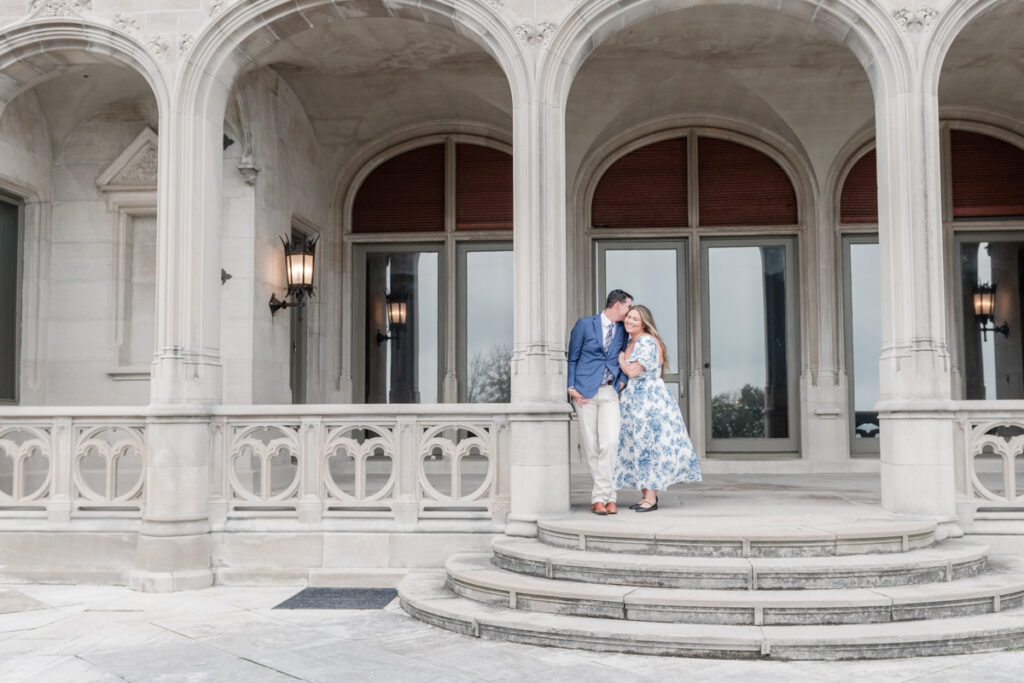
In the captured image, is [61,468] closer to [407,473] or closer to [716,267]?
[407,473]

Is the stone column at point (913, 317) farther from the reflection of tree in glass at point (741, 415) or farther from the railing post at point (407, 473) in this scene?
the reflection of tree in glass at point (741, 415)

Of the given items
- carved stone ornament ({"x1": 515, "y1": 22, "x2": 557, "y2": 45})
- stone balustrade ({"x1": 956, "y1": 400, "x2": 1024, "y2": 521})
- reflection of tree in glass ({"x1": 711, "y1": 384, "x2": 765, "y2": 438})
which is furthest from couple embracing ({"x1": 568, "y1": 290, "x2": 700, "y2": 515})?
reflection of tree in glass ({"x1": 711, "y1": 384, "x2": 765, "y2": 438})

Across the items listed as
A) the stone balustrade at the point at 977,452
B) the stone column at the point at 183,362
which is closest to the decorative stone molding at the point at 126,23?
the stone column at the point at 183,362

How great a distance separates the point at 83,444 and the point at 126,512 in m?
0.62

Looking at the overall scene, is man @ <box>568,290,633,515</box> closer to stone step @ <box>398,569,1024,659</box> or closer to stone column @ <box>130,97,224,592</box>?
stone step @ <box>398,569,1024,659</box>

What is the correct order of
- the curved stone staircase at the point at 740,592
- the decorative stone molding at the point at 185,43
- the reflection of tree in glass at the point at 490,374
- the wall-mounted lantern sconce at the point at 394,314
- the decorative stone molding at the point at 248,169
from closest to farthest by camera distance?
the curved stone staircase at the point at 740,592 < the decorative stone molding at the point at 185,43 < the decorative stone molding at the point at 248,169 < the reflection of tree in glass at the point at 490,374 < the wall-mounted lantern sconce at the point at 394,314

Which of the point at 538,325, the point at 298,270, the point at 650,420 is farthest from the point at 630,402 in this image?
the point at 298,270

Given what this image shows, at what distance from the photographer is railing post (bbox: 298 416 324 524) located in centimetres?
740

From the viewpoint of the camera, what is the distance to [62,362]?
9.35m

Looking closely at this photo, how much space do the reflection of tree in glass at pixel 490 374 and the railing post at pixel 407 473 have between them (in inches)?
167

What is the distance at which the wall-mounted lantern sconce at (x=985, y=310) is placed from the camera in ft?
37.0

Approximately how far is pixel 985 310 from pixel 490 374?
5865 millimetres

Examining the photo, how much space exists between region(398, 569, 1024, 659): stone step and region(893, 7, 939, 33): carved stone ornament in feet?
13.8

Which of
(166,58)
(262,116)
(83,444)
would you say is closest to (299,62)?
(262,116)
